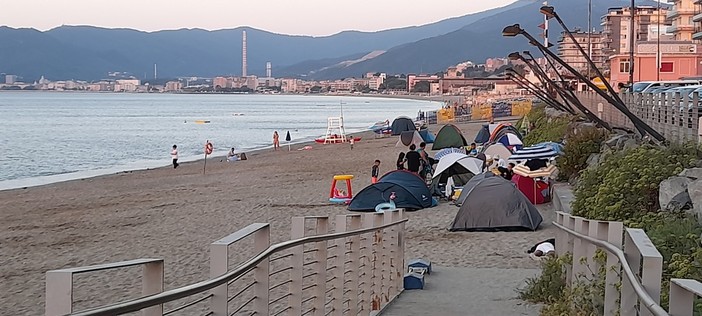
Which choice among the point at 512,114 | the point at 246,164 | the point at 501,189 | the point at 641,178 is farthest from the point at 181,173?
the point at 512,114

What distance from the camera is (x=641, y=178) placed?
988 cm

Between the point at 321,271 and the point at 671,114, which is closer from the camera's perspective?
the point at 321,271

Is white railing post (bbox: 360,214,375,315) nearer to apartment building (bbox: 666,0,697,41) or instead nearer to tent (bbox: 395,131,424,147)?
tent (bbox: 395,131,424,147)

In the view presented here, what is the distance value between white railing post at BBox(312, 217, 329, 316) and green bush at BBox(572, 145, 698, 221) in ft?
13.9

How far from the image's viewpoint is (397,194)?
18422 millimetres

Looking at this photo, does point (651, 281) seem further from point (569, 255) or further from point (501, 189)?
point (501, 189)

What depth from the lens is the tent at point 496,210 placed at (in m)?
15.1

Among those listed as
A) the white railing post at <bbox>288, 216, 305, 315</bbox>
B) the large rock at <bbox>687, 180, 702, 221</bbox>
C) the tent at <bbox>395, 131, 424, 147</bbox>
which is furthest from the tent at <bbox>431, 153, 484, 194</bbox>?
the tent at <bbox>395, 131, 424, 147</bbox>

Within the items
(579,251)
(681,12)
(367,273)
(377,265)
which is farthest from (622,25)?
(579,251)

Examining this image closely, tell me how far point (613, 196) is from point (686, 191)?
135 centimetres

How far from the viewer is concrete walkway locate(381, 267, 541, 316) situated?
815 cm

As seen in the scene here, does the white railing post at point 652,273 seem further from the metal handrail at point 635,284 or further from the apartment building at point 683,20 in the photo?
the apartment building at point 683,20

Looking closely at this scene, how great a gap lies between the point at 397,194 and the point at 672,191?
32.5 ft

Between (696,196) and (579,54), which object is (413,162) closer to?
(696,196)
